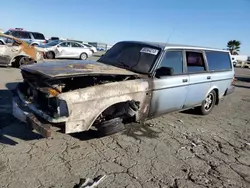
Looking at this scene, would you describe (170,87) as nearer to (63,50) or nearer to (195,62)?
(195,62)

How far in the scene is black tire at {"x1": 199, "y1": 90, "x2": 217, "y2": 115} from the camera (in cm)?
638

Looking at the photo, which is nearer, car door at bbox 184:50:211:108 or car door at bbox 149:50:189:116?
car door at bbox 149:50:189:116

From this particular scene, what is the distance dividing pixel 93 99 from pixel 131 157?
1.08 m

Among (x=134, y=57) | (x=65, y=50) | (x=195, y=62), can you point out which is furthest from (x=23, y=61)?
(x=195, y=62)

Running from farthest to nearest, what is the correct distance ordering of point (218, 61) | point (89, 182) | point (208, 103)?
point (208, 103)
point (218, 61)
point (89, 182)

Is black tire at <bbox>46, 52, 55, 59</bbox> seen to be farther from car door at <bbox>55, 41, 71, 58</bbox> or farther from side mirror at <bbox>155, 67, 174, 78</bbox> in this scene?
side mirror at <bbox>155, 67, 174, 78</bbox>

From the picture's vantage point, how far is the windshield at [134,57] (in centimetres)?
473

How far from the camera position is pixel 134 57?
196 inches

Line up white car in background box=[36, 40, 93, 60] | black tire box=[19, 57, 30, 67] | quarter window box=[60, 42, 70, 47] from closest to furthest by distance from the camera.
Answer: black tire box=[19, 57, 30, 67], white car in background box=[36, 40, 93, 60], quarter window box=[60, 42, 70, 47]

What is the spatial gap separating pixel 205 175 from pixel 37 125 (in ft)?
8.14

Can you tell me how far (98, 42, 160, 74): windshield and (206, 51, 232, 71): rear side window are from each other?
1952mm

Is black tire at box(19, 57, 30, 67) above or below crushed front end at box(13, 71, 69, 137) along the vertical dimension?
below

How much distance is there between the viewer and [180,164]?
370cm

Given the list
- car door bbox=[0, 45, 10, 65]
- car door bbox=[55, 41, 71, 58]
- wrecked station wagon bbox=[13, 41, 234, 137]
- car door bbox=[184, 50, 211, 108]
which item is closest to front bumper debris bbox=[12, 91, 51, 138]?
wrecked station wagon bbox=[13, 41, 234, 137]
